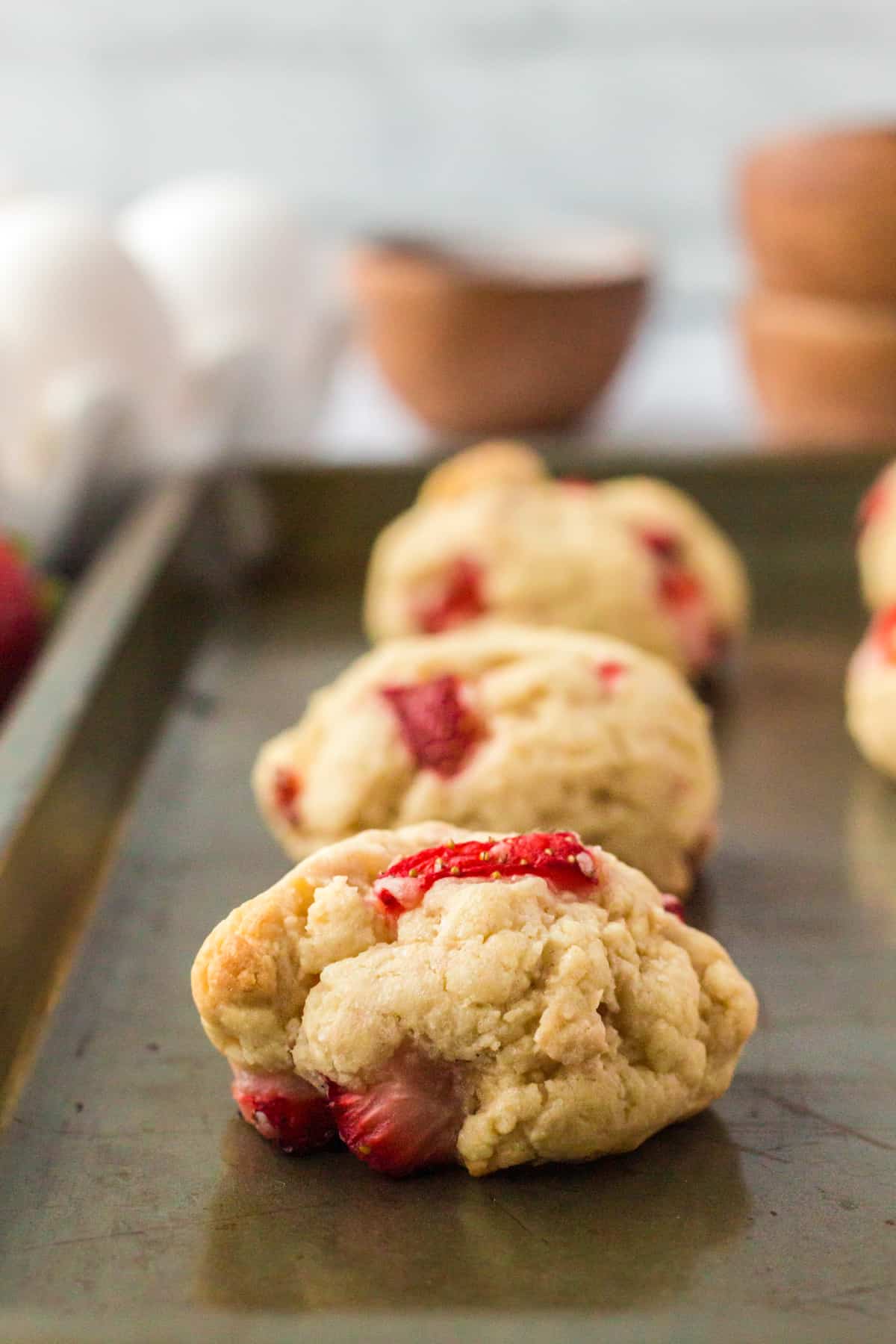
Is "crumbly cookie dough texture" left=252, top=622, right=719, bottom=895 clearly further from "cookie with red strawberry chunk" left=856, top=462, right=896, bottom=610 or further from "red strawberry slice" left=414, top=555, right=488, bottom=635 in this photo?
"cookie with red strawberry chunk" left=856, top=462, right=896, bottom=610

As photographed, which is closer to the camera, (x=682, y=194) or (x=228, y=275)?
(x=228, y=275)

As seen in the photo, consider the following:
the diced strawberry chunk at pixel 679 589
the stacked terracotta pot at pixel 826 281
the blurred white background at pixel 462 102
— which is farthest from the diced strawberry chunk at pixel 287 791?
the blurred white background at pixel 462 102

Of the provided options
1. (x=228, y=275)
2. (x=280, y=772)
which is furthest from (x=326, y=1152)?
(x=228, y=275)

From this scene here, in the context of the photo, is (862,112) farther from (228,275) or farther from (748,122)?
(228,275)

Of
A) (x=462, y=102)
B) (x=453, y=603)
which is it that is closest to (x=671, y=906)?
(x=453, y=603)

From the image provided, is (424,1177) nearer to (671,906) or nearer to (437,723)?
(671,906)

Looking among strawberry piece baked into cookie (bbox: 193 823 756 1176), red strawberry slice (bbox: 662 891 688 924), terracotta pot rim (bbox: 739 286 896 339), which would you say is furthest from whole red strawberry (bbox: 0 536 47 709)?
terracotta pot rim (bbox: 739 286 896 339)
